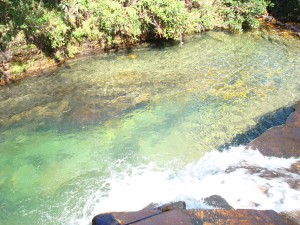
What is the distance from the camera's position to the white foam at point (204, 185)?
14.5ft

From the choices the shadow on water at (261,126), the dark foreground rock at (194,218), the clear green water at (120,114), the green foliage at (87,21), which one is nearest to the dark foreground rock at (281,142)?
the shadow on water at (261,126)

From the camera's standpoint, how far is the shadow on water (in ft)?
21.1

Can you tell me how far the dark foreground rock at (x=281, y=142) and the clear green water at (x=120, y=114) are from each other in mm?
1134

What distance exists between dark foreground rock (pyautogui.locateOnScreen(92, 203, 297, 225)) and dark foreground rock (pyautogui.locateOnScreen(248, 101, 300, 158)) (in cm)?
199

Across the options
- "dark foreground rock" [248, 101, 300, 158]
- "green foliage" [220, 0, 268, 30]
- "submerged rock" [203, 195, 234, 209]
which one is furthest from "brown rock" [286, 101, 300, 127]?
"green foliage" [220, 0, 268, 30]

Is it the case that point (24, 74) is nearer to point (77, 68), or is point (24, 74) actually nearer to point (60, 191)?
point (77, 68)

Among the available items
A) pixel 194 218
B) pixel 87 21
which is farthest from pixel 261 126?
pixel 87 21

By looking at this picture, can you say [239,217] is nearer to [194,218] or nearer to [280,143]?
[194,218]

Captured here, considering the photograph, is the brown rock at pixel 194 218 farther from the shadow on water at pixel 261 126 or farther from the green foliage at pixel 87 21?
the green foliage at pixel 87 21

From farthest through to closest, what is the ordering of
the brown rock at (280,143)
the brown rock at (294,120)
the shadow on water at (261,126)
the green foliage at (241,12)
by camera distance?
1. the green foliage at (241,12)
2. the shadow on water at (261,126)
3. the brown rock at (294,120)
4. the brown rock at (280,143)

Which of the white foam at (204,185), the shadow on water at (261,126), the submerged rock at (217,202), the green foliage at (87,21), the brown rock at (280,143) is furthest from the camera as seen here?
the green foliage at (87,21)

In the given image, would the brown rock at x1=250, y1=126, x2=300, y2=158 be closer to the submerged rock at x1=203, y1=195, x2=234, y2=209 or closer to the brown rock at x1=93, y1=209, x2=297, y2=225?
the submerged rock at x1=203, y1=195, x2=234, y2=209

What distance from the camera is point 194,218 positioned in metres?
3.19

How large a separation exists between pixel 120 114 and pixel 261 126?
3601mm
